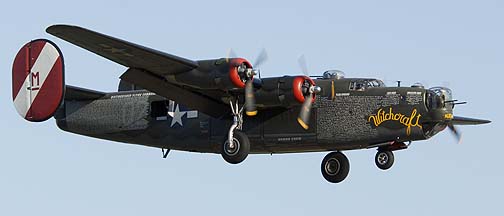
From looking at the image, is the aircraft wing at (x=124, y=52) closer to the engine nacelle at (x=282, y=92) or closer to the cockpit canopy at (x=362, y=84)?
the engine nacelle at (x=282, y=92)

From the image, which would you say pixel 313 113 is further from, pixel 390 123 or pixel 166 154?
pixel 166 154

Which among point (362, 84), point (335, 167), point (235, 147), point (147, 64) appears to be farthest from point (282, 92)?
point (147, 64)

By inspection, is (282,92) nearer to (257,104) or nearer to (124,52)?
(257,104)

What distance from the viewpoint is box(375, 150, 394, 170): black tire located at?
34.1 meters

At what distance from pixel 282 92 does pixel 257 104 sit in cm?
73

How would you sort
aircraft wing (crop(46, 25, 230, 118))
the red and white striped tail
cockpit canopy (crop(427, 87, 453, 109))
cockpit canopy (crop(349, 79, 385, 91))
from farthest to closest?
cockpit canopy (crop(349, 79, 385, 91)) → cockpit canopy (crop(427, 87, 453, 109)) → the red and white striped tail → aircraft wing (crop(46, 25, 230, 118))

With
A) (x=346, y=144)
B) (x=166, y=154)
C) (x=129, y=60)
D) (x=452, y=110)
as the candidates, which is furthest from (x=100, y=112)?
(x=452, y=110)

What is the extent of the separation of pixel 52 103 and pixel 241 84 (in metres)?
4.70

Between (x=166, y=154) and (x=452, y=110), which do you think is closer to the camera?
(x=452, y=110)

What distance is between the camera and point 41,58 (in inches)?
1292

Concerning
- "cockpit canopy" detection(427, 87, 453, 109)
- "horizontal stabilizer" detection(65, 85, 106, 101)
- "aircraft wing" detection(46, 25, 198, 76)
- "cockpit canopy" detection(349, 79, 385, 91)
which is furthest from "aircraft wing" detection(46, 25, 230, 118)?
"cockpit canopy" detection(427, 87, 453, 109)

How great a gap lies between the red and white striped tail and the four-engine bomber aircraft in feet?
0.08

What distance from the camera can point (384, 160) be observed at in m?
34.2

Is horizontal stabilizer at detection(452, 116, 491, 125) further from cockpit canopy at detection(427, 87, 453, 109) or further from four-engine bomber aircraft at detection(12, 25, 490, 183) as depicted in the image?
cockpit canopy at detection(427, 87, 453, 109)
